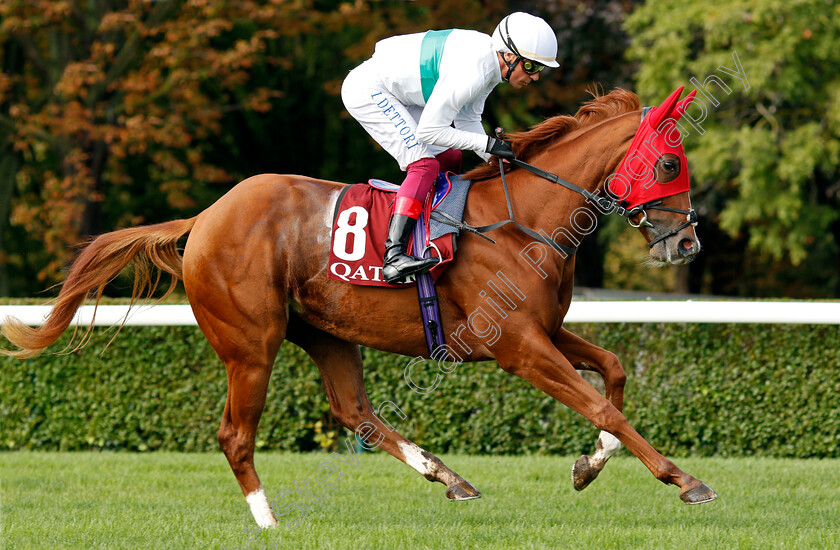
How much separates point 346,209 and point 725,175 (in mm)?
10671

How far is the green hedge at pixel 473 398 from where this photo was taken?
6371 millimetres

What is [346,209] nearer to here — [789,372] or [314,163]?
[789,372]

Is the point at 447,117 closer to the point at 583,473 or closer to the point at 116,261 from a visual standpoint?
the point at 583,473

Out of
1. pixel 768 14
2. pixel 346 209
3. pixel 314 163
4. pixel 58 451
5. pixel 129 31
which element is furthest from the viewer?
pixel 314 163

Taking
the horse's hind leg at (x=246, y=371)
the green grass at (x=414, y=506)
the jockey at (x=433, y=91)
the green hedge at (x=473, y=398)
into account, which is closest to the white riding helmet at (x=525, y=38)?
the jockey at (x=433, y=91)

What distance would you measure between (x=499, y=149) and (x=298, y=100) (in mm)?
12424

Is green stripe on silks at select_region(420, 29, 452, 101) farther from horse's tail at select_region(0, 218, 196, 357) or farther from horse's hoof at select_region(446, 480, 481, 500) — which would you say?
horse's hoof at select_region(446, 480, 481, 500)

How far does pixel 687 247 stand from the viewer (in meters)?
4.05

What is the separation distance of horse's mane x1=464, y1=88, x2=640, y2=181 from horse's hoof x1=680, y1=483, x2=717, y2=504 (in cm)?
171

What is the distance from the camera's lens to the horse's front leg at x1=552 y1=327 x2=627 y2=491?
4.24 m

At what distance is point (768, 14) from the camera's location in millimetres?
12352

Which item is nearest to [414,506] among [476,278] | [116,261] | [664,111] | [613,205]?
[476,278]

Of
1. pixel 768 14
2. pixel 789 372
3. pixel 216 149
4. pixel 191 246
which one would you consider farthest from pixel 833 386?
pixel 216 149

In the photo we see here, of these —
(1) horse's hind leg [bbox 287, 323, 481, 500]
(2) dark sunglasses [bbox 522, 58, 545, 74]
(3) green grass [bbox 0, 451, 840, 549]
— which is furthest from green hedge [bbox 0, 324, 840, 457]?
(2) dark sunglasses [bbox 522, 58, 545, 74]
